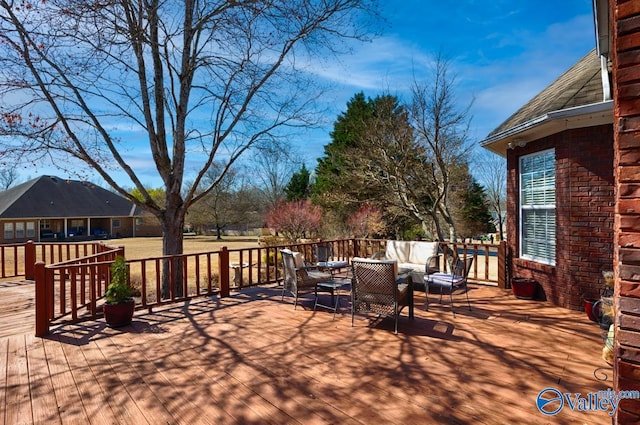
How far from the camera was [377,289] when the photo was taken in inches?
169

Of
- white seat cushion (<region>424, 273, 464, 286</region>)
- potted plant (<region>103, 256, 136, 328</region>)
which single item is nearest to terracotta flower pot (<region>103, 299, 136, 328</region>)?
potted plant (<region>103, 256, 136, 328</region>)

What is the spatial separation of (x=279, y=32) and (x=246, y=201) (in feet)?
92.0

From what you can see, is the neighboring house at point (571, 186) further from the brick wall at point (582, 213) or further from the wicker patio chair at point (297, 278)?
the wicker patio chair at point (297, 278)

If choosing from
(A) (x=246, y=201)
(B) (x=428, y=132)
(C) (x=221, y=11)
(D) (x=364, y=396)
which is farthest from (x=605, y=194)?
(A) (x=246, y=201)

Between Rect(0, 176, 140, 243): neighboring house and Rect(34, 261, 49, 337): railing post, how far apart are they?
26193mm

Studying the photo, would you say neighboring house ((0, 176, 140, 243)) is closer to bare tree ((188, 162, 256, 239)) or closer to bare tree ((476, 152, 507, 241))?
bare tree ((188, 162, 256, 239))

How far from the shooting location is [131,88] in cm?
763

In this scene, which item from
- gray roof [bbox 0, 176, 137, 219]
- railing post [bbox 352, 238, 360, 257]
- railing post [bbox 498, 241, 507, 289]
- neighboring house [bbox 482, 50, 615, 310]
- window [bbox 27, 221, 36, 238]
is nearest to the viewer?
neighboring house [bbox 482, 50, 615, 310]

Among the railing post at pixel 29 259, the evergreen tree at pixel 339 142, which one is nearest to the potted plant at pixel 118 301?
the railing post at pixel 29 259

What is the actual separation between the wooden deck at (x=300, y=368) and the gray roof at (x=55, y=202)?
26.6 meters

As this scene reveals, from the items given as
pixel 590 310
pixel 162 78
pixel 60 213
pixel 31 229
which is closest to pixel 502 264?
pixel 590 310

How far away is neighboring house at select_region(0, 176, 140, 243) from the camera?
28.0m

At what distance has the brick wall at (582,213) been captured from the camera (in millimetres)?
4641

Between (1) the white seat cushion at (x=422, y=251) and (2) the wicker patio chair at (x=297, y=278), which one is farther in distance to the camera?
(1) the white seat cushion at (x=422, y=251)
